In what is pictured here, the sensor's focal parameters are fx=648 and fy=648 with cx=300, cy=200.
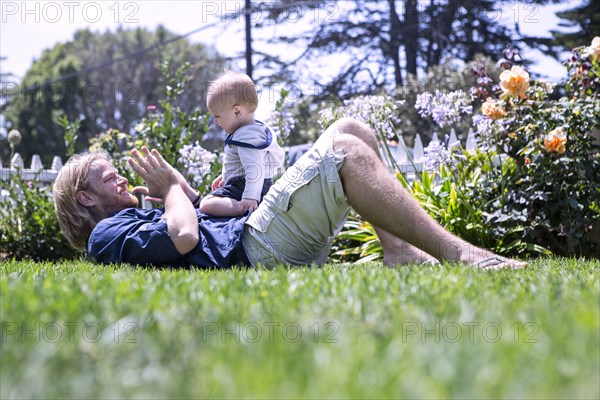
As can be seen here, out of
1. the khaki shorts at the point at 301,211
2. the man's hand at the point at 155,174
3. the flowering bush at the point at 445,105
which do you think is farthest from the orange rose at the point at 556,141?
the man's hand at the point at 155,174

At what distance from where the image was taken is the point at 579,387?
0.94 m

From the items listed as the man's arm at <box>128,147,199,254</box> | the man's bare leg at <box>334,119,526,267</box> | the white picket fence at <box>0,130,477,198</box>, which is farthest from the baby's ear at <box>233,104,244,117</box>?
the white picket fence at <box>0,130,477,198</box>

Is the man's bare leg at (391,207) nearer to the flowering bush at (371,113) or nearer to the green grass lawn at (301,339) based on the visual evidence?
the green grass lawn at (301,339)

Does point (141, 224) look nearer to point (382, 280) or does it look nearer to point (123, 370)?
point (382, 280)

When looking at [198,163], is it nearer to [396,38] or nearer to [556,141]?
[556,141]

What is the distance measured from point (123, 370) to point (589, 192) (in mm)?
3893

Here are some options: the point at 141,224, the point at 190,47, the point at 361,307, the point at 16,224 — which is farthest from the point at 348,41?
the point at 361,307

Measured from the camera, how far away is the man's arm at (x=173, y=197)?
296 centimetres

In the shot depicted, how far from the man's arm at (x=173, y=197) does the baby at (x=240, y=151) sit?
19 cm

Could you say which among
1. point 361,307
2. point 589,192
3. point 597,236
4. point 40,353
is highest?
point 40,353

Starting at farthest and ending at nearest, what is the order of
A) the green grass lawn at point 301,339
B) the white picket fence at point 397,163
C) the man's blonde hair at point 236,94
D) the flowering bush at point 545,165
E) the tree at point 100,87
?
the tree at point 100,87 < the white picket fence at point 397,163 < the flowering bush at point 545,165 < the man's blonde hair at point 236,94 < the green grass lawn at point 301,339

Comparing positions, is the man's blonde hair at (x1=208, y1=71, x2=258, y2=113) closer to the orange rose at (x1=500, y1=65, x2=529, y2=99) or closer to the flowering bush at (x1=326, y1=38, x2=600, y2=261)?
the flowering bush at (x1=326, y1=38, x2=600, y2=261)

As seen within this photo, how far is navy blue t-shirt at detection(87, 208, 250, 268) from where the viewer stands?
3.00 meters

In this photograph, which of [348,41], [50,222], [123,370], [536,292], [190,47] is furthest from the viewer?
[190,47]
